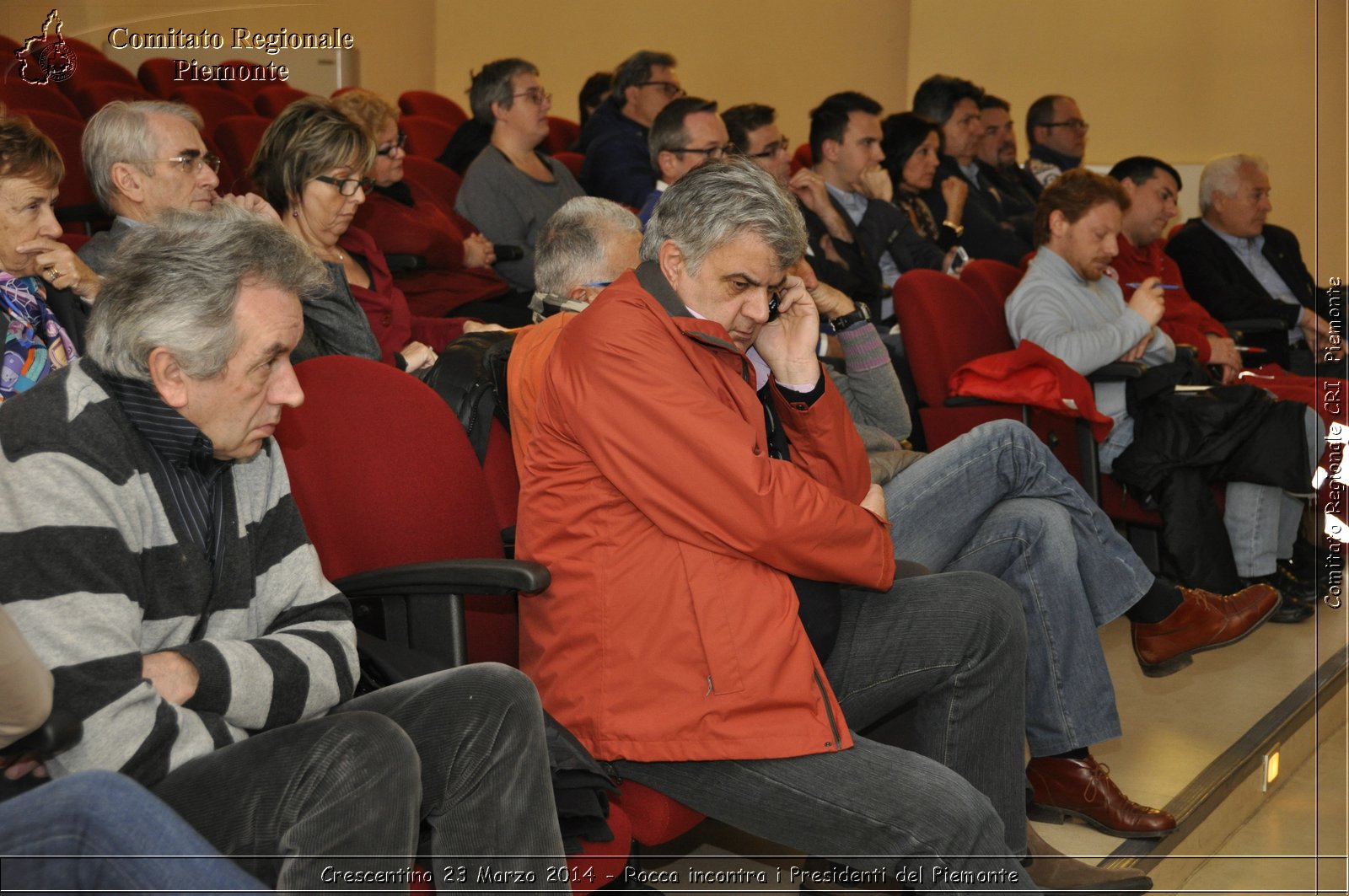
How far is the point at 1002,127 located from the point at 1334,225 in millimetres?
1386

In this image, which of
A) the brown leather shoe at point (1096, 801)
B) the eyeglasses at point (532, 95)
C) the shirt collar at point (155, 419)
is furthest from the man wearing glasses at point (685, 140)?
the shirt collar at point (155, 419)

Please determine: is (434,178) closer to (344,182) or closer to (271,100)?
(271,100)

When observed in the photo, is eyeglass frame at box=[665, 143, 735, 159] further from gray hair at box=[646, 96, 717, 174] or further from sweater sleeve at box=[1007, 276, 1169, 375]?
sweater sleeve at box=[1007, 276, 1169, 375]

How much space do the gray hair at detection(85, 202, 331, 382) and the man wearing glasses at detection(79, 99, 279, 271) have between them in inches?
37.8

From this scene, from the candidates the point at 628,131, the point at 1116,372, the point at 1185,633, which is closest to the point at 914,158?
the point at 628,131

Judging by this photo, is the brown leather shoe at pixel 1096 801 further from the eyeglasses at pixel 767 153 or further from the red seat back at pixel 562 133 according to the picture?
the red seat back at pixel 562 133

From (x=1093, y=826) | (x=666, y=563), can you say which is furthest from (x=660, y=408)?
(x=1093, y=826)

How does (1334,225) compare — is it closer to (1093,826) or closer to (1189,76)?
(1189,76)

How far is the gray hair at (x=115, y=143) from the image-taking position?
2.23 m

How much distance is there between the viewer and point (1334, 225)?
15.2 ft

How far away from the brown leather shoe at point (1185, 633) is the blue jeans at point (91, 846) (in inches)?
75.0

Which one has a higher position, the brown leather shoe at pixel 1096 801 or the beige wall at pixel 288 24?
the beige wall at pixel 288 24

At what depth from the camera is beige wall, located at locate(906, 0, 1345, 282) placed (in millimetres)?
5918

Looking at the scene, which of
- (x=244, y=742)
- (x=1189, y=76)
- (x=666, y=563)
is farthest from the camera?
(x=1189, y=76)
